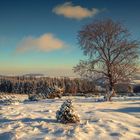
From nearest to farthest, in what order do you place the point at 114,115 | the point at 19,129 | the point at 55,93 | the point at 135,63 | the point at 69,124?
the point at 19,129 < the point at 69,124 < the point at 114,115 < the point at 135,63 < the point at 55,93

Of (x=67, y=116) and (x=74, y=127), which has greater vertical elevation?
(x=67, y=116)

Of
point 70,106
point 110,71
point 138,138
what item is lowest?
point 138,138

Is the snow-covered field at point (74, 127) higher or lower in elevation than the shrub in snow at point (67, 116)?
lower

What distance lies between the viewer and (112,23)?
2847 centimetres

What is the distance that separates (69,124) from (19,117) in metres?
3.55

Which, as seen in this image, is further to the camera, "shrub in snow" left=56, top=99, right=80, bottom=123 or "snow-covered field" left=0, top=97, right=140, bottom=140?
"shrub in snow" left=56, top=99, right=80, bottom=123

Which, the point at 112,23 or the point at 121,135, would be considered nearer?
the point at 121,135

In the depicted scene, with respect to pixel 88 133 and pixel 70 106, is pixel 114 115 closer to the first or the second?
pixel 70 106

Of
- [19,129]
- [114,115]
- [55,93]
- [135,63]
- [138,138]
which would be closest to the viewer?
[138,138]

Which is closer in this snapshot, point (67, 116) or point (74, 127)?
point (74, 127)

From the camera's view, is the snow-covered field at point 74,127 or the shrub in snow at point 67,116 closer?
the snow-covered field at point 74,127

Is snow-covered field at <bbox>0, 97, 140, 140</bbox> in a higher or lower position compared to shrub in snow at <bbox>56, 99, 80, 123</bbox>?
lower

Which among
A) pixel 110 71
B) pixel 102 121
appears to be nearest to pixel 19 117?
pixel 102 121

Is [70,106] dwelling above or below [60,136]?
above
